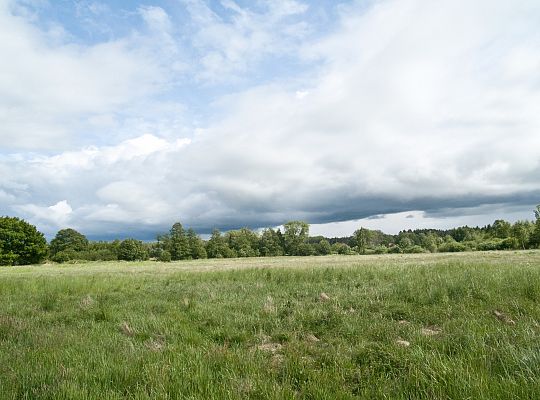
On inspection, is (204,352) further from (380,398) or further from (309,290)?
(309,290)

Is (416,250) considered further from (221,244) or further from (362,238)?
(221,244)

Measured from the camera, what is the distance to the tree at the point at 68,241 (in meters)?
115

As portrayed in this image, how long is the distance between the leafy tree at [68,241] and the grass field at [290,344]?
386 feet

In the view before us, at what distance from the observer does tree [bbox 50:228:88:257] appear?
115 m

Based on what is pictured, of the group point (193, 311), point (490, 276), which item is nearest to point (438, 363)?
point (193, 311)

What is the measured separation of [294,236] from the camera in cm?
14225

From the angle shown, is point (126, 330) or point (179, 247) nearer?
point (126, 330)

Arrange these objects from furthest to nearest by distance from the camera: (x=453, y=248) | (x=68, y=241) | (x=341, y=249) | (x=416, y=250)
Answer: (x=341, y=249) < (x=68, y=241) < (x=416, y=250) < (x=453, y=248)

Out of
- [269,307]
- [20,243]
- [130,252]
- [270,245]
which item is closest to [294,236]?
[270,245]

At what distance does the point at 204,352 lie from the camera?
235 inches

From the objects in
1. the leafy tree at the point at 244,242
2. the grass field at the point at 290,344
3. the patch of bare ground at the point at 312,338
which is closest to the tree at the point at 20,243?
the leafy tree at the point at 244,242

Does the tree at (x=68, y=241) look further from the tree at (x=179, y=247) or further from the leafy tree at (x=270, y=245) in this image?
the leafy tree at (x=270, y=245)

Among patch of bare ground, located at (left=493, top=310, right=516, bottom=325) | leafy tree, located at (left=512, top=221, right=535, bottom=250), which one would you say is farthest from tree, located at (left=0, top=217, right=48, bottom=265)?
leafy tree, located at (left=512, top=221, right=535, bottom=250)

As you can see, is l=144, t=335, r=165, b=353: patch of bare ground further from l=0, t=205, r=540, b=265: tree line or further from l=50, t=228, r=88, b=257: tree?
l=50, t=228, r=88, b=257: tree
